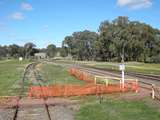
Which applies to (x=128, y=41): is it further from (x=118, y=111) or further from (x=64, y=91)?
(x=118, y=111)

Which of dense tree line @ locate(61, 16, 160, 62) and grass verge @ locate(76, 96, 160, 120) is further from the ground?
dense tree line @ locate(61, 16, 160, 62)

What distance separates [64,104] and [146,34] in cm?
→ 11920

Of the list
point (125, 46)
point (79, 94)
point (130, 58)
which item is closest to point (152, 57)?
point (130, 58)

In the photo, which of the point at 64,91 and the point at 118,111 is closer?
the point at 118,111

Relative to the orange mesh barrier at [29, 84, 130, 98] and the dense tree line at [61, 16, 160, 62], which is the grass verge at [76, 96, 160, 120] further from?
the dense tree line at [61, 16, 160, 62]

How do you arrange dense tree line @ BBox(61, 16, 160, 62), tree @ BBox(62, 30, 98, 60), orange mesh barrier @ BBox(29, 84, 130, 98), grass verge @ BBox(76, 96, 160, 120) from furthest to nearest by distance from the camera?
tree @ BBox(62, 30, 98, 60) < dense tree line @ BBox(61, 16, 160, 62) < orange mesh barrier @ BBox(29, 84, 130, 98) < grass verge @ BBox(76, 96, 160, 120)

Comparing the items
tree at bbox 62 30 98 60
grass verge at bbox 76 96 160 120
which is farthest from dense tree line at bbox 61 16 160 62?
grass verge at bbox 76 96 160 120

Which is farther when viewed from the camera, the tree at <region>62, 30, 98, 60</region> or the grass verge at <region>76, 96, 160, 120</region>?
the tree at <region>62, 30, 98, 60</region>

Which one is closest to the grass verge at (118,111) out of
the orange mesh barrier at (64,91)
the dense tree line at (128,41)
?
the orange mesh barrier at (64,91)

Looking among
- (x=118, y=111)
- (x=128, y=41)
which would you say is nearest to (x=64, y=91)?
(x=118, y=111)

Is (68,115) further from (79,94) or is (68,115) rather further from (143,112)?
(79,94)

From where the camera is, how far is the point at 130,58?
13788cm

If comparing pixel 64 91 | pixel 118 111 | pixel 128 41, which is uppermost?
pixel 128 41

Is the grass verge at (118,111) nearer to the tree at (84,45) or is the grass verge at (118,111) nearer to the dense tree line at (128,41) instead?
the dense tree line at (128,41)
